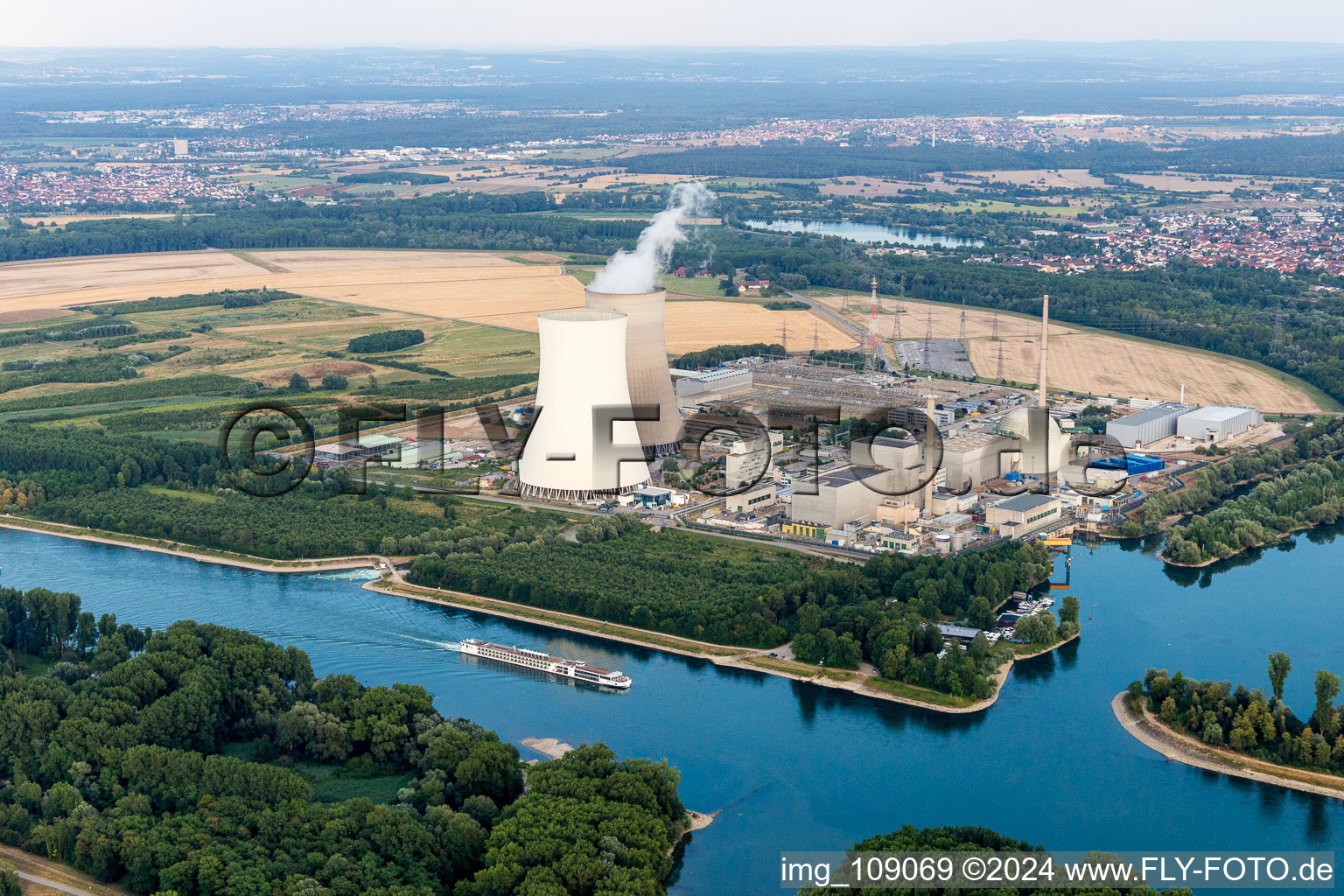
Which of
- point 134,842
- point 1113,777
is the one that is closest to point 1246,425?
point 1113,777

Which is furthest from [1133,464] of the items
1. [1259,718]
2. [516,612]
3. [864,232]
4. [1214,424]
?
[864,232]

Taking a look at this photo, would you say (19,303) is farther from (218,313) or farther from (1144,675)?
(1144,675)

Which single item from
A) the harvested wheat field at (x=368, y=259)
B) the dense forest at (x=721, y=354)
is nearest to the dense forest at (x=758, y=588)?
the dense forest at (x=721, y=354)

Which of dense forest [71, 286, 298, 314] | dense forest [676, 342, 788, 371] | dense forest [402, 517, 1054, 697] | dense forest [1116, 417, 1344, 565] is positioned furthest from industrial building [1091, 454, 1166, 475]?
dense forest [71, 286, 298, 314]

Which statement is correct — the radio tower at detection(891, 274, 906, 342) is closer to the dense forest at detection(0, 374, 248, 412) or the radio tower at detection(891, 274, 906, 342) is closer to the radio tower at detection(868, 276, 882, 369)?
the radio tower at detection(868, 276, 882, 369)

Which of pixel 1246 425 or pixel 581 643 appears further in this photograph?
pixel 1246 425

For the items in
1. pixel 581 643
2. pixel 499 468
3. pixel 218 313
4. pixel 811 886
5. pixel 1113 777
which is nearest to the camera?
pixel 811 886

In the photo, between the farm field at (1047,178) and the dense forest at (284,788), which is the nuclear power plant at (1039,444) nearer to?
the dense forest at (284,788)
